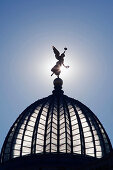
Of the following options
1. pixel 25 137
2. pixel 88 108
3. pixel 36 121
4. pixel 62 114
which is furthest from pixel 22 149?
pixel 88 108

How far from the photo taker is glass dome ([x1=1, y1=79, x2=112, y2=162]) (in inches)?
1736

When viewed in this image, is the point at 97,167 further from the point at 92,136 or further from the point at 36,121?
the point at 36,121

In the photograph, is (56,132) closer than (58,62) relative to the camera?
Yes

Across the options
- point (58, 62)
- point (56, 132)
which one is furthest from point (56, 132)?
point (58, 62)

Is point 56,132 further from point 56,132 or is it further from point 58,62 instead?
point 58,62

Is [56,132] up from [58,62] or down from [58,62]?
down

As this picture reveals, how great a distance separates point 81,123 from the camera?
157 ft

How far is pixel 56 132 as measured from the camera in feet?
151

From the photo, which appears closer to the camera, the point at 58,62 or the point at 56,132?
the point at 56,132

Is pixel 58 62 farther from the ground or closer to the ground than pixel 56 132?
farther from the ground

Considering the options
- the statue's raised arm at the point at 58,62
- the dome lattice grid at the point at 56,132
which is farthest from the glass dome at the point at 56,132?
the statue's raised arm at the point at 58,62

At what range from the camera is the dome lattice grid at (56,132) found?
44.1 meters

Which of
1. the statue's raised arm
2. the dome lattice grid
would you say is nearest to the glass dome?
the dome lattice grid

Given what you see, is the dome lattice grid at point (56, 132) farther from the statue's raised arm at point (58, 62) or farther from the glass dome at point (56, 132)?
the statue's raised arm at point (58, 62)
